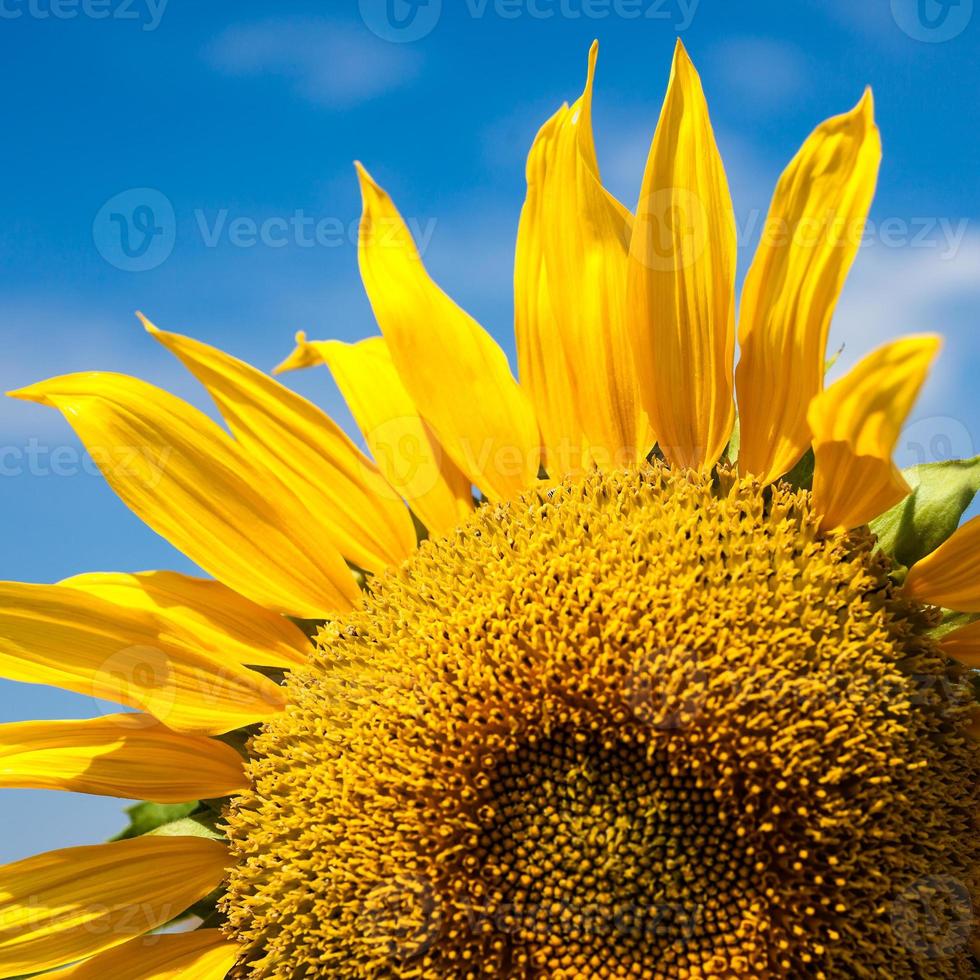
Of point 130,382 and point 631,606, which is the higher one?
point 130,382

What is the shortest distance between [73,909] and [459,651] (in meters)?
1.53

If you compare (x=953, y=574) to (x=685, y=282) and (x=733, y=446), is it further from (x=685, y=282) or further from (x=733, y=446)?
(x=685, y=282)

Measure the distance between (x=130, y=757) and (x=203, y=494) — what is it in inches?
32.1

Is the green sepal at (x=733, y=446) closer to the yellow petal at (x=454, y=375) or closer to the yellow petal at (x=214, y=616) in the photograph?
the yellow petal at (x=454, y=375)

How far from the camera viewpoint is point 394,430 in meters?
3.50

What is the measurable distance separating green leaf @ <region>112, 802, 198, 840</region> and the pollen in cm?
75

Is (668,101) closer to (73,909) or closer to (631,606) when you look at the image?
(631,606)

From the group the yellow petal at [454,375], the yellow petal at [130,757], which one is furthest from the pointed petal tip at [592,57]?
the yellow petal at [130,757]

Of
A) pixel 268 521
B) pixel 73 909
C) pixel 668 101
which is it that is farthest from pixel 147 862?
pixel 668 101

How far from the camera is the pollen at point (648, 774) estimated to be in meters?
2.65

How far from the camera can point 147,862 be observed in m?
3.45

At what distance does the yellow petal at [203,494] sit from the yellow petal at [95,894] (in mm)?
808

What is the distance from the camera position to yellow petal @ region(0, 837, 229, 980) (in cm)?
342

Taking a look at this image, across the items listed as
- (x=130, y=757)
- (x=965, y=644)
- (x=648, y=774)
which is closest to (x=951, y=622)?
(x=965, y=644)
